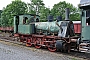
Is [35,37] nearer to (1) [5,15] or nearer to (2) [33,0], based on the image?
(1) [5,15]

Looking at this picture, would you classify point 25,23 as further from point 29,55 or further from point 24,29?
point 29,55

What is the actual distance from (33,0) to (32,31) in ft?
202

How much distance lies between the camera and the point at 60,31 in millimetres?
13750

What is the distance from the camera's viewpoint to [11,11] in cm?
6156

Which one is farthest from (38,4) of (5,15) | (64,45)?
(64,45)

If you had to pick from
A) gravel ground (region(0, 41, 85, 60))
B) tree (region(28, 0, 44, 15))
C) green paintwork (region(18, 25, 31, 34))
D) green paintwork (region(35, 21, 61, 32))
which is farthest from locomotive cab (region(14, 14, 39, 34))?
tree (region(28, 0, 44, 15))

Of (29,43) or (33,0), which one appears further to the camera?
(33,0)

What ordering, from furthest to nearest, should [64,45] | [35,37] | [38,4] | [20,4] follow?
[38,4] → [20,4] → [35,37] → [64,45]

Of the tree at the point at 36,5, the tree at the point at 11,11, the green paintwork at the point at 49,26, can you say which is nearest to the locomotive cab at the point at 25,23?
the green paintwork at the point at 49,26

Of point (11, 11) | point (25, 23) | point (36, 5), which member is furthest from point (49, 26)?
point (36, 5)

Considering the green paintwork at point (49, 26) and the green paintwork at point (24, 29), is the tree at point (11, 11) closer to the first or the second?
the green paintwork at point (24, 29)

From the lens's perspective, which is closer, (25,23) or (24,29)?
(24,29)

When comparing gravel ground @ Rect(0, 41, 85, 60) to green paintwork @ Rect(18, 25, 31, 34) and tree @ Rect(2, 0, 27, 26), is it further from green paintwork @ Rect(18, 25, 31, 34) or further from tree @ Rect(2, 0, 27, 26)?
tree @ Rect(2, 0, 27, 26)

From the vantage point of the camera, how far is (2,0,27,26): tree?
190ft
